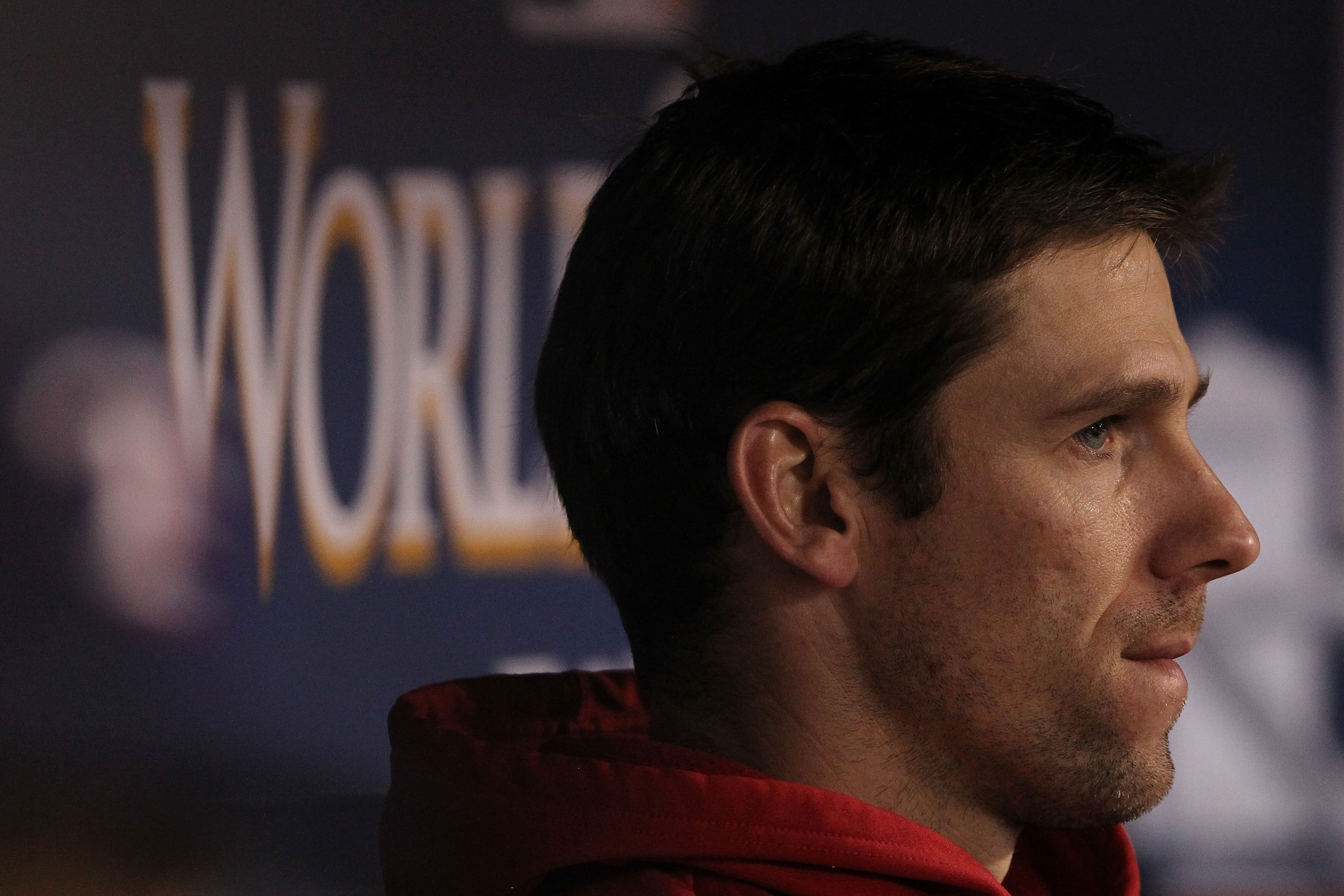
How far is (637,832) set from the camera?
584 millimetres

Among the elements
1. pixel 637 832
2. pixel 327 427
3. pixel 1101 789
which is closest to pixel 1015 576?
pixel 1101 789

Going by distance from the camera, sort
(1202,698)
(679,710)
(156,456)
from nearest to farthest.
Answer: (679,710) < (156,456) < (1202,698)

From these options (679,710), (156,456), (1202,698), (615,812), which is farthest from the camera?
(1202,698)

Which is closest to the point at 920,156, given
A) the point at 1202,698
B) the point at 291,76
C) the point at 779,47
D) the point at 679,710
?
the point at 679,710

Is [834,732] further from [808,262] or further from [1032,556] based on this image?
[808,262]

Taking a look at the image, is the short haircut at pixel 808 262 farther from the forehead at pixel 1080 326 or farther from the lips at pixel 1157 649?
the lips at pixel 1157 649

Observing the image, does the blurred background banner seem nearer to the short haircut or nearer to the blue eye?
the short haircut

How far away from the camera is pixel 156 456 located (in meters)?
1.39

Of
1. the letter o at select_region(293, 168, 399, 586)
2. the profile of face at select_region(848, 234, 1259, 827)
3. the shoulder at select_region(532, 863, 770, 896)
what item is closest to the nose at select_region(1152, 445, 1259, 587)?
the profile of face at select_region(848, 234, 1259, 827)

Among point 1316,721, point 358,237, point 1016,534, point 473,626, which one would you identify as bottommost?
point 1316,721

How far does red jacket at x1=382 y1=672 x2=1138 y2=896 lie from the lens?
0.58 meters

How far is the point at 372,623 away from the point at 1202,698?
1.03 meters

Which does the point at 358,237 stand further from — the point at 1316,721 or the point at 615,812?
the point at 1316,721

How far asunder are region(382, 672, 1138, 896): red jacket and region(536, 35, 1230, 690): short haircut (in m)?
0.12
